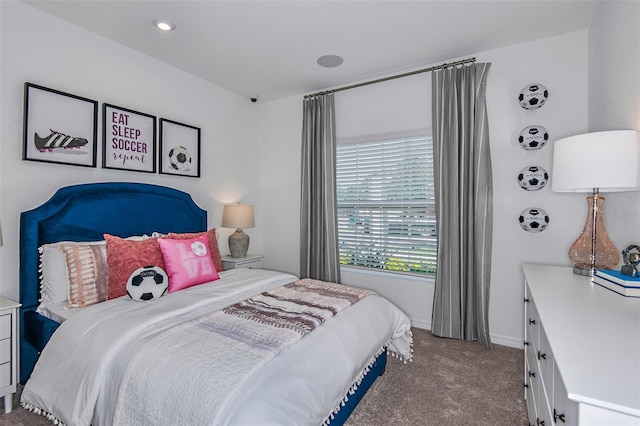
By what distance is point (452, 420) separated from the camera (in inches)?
71.9

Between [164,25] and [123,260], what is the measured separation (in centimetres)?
181

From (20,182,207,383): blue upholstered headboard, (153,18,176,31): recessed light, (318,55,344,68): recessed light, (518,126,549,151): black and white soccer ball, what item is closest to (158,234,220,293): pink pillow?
(20,182,207,383): blue upholstered headboard

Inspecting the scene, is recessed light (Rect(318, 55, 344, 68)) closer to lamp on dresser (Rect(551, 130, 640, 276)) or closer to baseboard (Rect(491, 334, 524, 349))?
lamp on dresser (Rect(551, 130, 640, 276))

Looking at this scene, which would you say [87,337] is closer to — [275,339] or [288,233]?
[275,339]

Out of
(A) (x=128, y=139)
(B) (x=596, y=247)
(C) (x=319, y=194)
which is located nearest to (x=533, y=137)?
(B) (x=596, y=247)

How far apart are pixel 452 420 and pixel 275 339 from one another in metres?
1.22

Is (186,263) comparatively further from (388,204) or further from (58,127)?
(388,204)

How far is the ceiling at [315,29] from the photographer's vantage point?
7.29ft

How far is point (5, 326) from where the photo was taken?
5.90ft

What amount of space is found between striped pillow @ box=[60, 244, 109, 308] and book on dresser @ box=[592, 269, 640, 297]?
2924 millimetres

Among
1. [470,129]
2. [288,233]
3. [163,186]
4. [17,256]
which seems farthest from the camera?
[288,233]

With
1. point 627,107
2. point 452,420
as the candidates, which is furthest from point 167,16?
point 452,420

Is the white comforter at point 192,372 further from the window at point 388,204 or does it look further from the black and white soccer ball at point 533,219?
the black and white soccer ball at point 533,219

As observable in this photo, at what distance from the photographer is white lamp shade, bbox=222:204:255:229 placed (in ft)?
11.3
